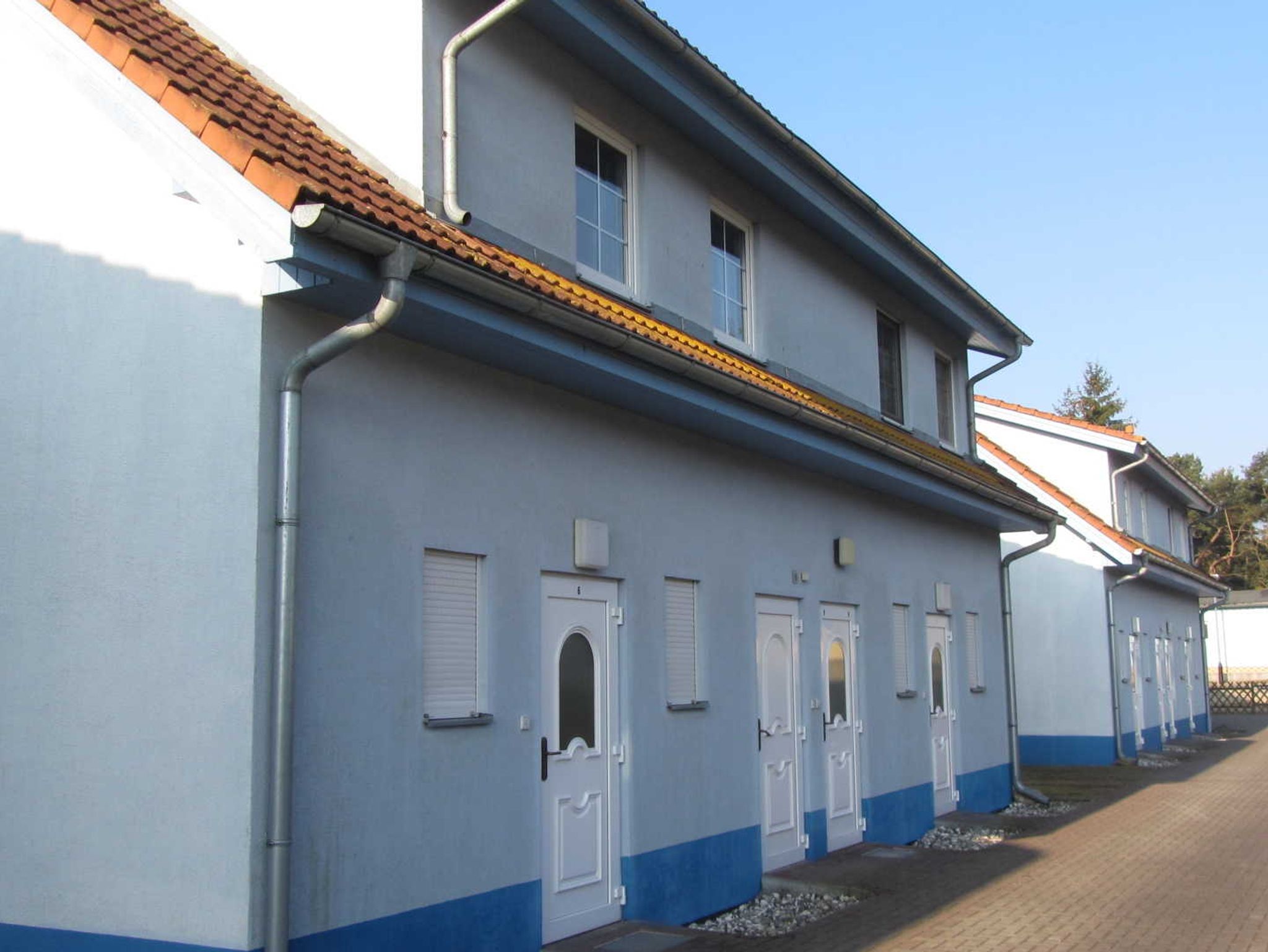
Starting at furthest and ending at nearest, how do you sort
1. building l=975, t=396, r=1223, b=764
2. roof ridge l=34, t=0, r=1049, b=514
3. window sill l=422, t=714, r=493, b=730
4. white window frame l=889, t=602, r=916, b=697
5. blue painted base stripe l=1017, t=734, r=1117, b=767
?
building l=975, t=396, r=1223, b=764, blue painted base stripe l=1017, t=734, r=1117, b=767, white window frame l=889, t=602, r=916, b=697, window sill l=422, t=714, r=493, b=730, roof ridge l=34, t=0, r=1049, b=514

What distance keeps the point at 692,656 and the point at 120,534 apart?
15.0 ft

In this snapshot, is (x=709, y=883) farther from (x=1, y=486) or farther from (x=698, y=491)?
(x=1, y=486)

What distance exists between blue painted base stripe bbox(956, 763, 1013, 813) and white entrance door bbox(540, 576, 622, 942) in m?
7.72

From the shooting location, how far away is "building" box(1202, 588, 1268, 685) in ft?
165

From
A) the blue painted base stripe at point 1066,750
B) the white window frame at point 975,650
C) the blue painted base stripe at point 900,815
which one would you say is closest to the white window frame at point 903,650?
the blue painted base stripe at point 900,815

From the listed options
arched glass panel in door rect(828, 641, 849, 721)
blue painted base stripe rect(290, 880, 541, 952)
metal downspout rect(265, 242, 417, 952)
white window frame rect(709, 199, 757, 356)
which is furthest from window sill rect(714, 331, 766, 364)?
metal downspout rect(265, 242, 417, 952)

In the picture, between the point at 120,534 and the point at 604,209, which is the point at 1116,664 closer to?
the point at 604,209

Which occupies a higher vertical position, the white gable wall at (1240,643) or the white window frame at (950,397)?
the white window frame at (950,397)

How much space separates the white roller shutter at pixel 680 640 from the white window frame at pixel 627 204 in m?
2.20

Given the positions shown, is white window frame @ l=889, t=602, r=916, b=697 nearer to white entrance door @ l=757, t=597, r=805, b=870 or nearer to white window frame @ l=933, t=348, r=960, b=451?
white entrance door @ l=757, t=597, r=805, b=870

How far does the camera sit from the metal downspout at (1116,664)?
22.0m

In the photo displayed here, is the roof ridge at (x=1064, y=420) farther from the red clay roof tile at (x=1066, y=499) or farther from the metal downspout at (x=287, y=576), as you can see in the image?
the metal downspout at (x=287, y=576)

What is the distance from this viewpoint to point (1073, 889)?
1033 centimetres

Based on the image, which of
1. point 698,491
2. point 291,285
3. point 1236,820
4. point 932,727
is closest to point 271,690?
point 291,285
